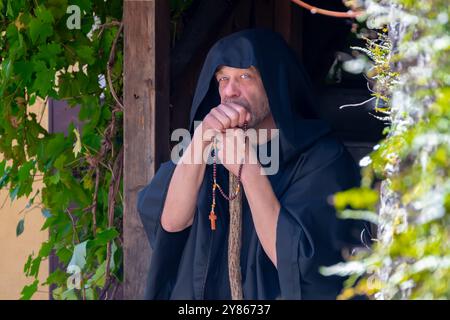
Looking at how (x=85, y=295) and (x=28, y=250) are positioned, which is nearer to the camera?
(x=85, y=295)

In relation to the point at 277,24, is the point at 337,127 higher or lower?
lower

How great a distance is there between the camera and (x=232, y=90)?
12.1 feet

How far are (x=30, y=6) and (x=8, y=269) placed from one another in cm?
224

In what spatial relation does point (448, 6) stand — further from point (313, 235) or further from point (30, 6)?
point (30, 6)

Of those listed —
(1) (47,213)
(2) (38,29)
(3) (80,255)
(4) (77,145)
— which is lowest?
(3) (80,255)

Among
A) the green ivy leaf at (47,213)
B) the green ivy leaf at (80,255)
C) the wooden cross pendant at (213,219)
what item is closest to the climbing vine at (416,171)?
the wooden cross pendant at (213,219)

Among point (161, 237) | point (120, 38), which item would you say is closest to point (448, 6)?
point (161, 237)

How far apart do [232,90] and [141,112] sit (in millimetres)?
649

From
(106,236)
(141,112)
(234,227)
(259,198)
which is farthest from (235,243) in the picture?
(106,236)

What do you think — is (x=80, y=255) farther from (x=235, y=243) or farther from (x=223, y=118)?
(x=223, y=118)

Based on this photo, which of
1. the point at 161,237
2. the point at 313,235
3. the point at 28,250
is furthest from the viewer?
the point at 28,250

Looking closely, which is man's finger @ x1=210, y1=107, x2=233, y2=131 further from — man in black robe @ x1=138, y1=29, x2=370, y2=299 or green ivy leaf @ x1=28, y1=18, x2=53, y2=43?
green ivy leaf @ x1=28, y1=18, x2=53, y2=43

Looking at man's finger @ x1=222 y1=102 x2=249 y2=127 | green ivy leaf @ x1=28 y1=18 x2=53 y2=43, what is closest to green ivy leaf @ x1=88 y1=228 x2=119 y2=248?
green ivy leaf @ x1=28 y1=18 x2=53 y2=43

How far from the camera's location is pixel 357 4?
2.19 metres
